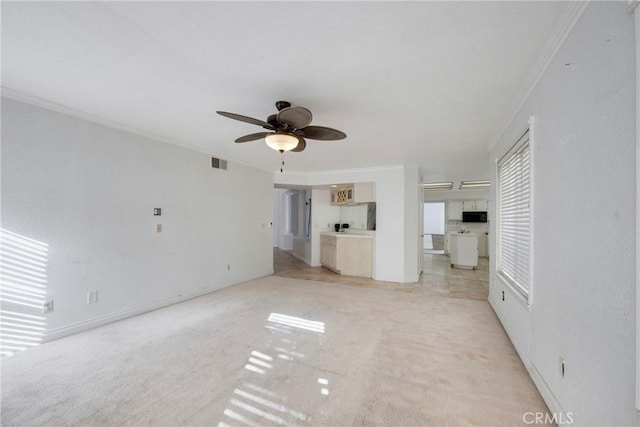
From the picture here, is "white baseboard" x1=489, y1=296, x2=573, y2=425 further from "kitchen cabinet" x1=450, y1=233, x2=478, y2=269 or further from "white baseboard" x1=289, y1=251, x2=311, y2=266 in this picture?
"white baseboard" x1=289, y1=251, x2=311, y2=266

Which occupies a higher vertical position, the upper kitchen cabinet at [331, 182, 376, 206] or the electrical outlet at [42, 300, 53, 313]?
the upper kitchen cabinet at [331, 182, 376, 206]

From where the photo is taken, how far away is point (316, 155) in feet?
14.7

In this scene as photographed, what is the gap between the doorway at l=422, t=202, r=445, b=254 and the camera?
11141mm

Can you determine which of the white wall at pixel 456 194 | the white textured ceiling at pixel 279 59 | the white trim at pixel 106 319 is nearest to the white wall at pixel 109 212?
the white trim at pixel 106 319

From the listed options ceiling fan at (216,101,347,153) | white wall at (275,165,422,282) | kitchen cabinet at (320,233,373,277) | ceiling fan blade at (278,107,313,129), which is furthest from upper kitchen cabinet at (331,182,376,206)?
ceiling fan blade at (278,107,313,129)

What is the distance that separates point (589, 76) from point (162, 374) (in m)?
3.36

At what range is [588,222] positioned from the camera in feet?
4.11

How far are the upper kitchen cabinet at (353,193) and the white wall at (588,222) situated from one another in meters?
3.67

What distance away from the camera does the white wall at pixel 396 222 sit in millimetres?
5176

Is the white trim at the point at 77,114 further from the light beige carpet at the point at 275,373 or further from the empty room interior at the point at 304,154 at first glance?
the light beige carpet at the point at 275,373

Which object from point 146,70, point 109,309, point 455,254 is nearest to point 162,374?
point 109,309

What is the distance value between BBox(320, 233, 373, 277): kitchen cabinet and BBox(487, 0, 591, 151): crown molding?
3.63m

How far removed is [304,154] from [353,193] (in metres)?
1.85

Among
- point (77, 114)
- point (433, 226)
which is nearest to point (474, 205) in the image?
point (433, 226)
